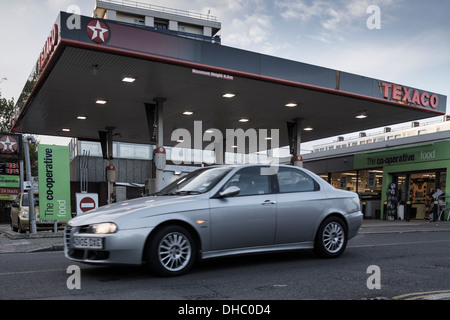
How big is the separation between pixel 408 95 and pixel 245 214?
531 inches

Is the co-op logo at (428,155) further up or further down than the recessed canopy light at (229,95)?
further down

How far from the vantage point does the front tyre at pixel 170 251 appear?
5.73 metres

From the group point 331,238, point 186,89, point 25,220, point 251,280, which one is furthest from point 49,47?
point 251,280

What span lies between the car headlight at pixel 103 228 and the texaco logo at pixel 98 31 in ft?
23.2

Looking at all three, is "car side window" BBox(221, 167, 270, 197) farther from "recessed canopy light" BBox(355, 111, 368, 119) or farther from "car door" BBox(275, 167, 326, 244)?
"recessed canopy light" BBox(355, 111, 368, 119)

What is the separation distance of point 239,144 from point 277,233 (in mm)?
23430

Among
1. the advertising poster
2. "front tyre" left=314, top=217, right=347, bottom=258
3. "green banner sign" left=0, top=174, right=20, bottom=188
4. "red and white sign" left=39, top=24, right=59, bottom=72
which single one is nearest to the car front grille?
"front tyre" left=314, top=217, right=347, bottom=258

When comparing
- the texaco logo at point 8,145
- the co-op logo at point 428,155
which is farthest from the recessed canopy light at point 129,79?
the co-op logo at point 428,155

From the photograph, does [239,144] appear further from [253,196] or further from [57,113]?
[253,196]

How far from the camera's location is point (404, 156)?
24172mm

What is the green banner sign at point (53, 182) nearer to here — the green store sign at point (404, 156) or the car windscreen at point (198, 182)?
the car windscreen at point (198, 182)

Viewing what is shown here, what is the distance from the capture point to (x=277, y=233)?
22.8ft

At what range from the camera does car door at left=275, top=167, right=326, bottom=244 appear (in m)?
7.04
